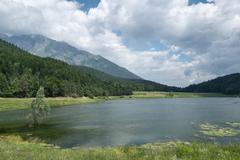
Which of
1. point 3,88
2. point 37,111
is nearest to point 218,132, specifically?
point 37,111

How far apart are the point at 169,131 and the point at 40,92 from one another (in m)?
40.4

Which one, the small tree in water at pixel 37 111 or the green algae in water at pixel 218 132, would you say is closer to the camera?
the green algae in water at pixel 218 132

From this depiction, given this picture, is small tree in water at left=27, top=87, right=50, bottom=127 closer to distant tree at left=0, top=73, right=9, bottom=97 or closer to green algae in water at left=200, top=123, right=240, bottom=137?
green algae in water at left=200, top=123, right=240, bottom=137

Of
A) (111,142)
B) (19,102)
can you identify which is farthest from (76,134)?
(19,102)

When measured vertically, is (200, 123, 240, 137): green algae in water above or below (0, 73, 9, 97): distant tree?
below

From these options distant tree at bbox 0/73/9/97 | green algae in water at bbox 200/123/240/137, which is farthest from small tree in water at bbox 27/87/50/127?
distant tree at bbox 0/73/9/97

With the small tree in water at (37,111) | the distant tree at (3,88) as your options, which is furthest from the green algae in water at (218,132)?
the distant tree at (3,88)

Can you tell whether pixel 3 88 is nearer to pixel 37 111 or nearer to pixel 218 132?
pixel 37 111

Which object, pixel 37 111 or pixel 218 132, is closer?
pixel 218 132

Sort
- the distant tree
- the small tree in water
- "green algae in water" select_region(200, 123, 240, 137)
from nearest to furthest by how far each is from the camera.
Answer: "green algae in water" select_region(200, 123, 240, 137) < the small tree in water < the distant tree

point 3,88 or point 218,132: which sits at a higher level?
point 3,88

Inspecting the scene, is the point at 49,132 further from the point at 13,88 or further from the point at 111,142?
the point at 13,88

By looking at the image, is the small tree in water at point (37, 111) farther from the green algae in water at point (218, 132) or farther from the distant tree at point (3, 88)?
the distant tree at point (3, 88)

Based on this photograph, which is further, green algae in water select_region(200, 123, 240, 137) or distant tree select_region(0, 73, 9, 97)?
distant tree select_region(0, 73, 9, 97)
